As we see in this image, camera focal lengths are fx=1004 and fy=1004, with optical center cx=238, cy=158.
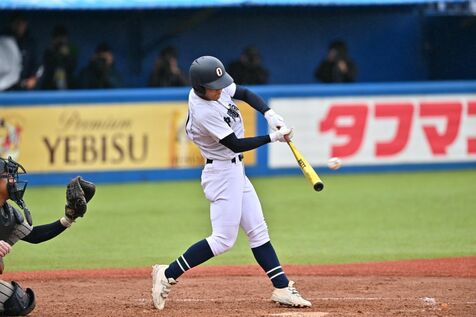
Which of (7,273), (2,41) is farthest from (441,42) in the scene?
(7,273)

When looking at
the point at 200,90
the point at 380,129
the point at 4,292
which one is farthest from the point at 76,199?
the point at 380,129

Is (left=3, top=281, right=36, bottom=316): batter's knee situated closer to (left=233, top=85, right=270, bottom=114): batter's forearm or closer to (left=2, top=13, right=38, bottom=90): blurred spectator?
(left=233, top=85, right=270, bottom=114): batter's forearm

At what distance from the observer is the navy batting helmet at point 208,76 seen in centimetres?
722

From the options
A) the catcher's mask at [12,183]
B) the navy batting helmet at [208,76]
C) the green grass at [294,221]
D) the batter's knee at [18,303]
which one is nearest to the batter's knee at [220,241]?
the navy batting helmet at [208,76]

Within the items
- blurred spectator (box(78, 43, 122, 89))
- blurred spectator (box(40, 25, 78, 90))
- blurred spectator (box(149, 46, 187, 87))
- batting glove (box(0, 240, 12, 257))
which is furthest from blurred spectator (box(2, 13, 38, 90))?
batting glove (box(0, 240, 12, 257))

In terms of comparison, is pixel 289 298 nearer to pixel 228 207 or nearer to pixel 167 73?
pixel 228 207

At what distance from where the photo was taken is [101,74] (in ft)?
54.5

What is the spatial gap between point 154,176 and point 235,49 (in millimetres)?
5712

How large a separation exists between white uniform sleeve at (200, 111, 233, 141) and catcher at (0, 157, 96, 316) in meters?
0.94

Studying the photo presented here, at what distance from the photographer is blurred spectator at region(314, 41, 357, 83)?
700 inches

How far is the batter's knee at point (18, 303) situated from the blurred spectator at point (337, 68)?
11.4 m

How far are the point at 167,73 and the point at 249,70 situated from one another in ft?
4.91

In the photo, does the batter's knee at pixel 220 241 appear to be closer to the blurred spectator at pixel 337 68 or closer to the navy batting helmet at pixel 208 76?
the navy batting helmet at pixel 208 76

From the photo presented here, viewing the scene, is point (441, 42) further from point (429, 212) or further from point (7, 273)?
Result: point (7, 273)
